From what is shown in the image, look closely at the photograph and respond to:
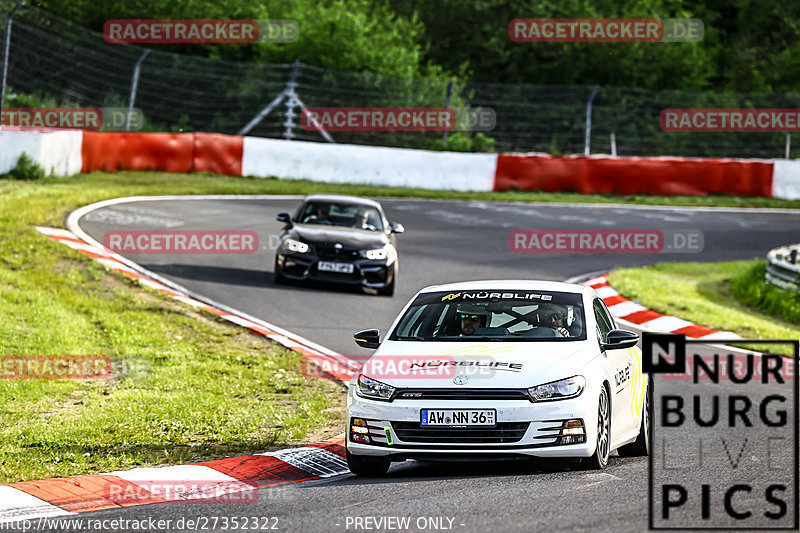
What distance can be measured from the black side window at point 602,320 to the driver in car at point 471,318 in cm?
82

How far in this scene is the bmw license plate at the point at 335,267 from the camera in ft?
56.1

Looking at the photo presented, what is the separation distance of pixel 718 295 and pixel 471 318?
12.1 meters

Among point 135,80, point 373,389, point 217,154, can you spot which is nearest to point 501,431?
point 373,389

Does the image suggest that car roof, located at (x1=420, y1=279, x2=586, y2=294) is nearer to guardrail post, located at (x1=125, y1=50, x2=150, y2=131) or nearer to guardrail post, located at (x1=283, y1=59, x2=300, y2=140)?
guardrail post, located at (x1=125, y1=50, x2=150, y2=131)

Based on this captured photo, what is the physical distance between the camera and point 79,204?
22.2 m

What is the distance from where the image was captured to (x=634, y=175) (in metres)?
33.1

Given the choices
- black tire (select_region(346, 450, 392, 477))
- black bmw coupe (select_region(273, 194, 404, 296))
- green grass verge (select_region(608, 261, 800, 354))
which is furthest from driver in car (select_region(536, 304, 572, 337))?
black bmw coupe (select_region(273, 194, 404, 296))

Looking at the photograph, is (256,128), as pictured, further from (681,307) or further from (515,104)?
(681,307)

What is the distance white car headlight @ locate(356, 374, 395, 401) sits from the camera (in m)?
8.01

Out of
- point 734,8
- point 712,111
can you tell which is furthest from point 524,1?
→ point 712,111

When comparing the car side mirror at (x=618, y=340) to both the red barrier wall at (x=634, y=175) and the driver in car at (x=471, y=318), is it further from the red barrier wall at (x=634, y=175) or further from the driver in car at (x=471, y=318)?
the red barrier wall at (x=634, y=175)

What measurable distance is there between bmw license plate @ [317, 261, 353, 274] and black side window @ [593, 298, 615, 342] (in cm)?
785

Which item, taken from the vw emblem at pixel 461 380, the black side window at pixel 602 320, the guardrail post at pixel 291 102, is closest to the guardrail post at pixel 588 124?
the guardrail post at pixel 291 102

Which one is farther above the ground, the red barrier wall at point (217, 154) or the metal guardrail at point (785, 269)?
the red barrier wall at point (217, 154)
